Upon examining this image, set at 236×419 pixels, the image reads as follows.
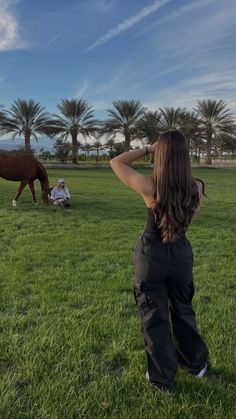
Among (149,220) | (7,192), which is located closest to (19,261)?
(149,220)

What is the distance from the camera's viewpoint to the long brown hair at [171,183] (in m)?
2.47

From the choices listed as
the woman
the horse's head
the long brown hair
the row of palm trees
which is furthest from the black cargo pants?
the row of palm trees

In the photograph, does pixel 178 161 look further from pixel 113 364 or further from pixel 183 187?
pixel 113 364

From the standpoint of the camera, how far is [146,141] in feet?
145

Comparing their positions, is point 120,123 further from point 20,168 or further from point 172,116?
point 20,168

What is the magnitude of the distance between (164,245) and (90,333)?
127 centimetres

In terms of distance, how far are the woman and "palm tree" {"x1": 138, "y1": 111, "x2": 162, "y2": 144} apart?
40.6 m

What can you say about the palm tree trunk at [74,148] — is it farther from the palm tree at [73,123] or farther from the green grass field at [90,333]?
the green grass field at [90,333]

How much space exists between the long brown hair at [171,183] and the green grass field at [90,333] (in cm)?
104

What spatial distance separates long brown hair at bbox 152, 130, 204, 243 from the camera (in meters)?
2.47

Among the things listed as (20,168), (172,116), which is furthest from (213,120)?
(20,168)

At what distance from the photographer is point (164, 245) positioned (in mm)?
2627

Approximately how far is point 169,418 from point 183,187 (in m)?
1.37

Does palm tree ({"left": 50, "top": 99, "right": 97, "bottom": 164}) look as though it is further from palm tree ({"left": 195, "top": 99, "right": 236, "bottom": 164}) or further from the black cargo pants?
the black cargo pants
